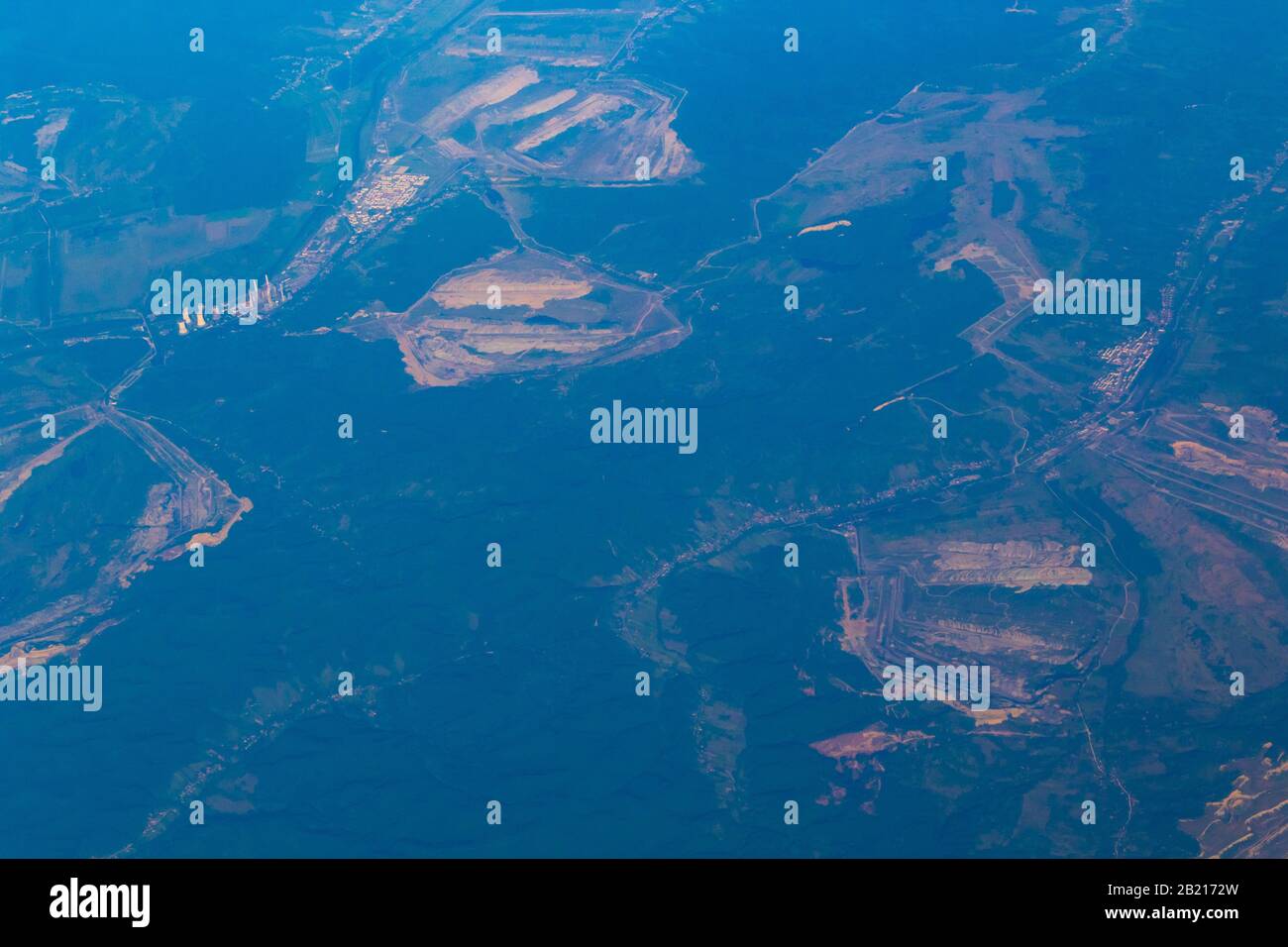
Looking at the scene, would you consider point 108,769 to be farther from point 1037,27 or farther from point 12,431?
point 1037,27

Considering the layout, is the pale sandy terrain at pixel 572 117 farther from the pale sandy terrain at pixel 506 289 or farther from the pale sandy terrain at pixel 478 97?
the pale sandy terrain at pixel 506 289

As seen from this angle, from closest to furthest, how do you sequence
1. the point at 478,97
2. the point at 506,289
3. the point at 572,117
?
the point at 506,289, the point at 572,117, the point at 478,97

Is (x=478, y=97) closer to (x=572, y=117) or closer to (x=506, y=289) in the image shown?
(x=572, y=117)

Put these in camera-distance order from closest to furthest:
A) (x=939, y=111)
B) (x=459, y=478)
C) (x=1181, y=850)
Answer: (x=1181, y=850) < (x=459, y=478) < (x=939, y=111)

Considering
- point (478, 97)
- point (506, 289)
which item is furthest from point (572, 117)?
A: point (506, 289)

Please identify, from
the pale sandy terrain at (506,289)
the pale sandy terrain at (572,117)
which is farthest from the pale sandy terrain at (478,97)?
the pale sandy terrain at (506,289)

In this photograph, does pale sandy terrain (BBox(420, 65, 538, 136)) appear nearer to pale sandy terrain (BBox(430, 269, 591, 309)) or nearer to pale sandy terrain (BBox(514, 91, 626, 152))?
pale sandy terrain (BBox(514, 91, 626, 152))

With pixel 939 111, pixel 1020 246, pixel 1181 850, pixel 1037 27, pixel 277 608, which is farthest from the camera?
pixel 1037 27

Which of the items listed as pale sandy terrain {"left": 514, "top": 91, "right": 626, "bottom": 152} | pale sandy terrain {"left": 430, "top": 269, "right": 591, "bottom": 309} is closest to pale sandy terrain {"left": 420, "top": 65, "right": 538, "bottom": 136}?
pale sandy terrain {"left": 514, "top": 91, "right": 626, "bottom": 152}

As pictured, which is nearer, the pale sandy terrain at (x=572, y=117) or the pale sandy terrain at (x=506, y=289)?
the pale sandy terrain at (x=506, y=289)

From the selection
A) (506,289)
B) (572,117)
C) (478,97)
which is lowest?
(506,289)

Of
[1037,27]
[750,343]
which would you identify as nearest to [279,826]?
[750,343]
